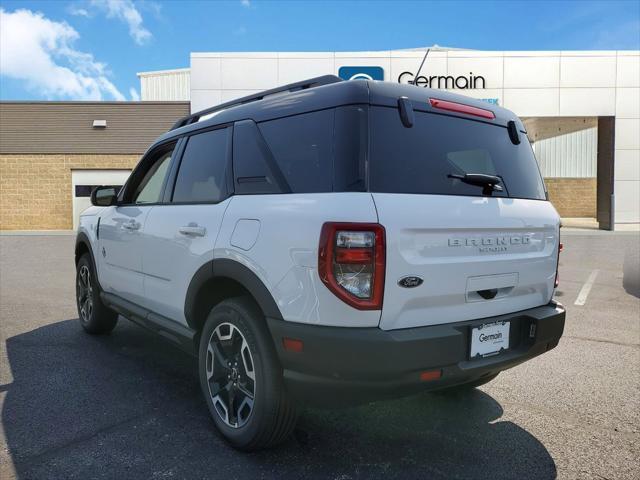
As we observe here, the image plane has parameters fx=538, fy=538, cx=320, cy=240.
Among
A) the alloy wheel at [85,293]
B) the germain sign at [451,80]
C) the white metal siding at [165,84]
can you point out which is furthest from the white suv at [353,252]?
the white metal siding at [165,84]

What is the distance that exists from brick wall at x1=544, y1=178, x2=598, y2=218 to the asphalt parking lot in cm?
2475

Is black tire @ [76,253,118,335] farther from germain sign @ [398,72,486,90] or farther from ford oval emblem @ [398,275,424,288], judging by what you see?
germain sign @ [398,72,486,90]

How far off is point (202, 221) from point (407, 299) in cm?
135

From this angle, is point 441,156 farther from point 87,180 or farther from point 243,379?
point 87,180

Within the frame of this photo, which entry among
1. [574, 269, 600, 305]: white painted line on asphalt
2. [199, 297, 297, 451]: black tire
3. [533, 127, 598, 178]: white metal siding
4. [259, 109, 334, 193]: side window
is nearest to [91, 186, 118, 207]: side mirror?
[199, 297, 297, 451]: black tire

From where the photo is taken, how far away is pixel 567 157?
29141 millimetres

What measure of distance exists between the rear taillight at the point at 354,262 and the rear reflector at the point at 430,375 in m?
0.38

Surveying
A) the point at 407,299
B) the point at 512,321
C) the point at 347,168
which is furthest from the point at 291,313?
the point at 512,321

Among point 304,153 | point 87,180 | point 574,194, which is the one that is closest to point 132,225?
point 304,153

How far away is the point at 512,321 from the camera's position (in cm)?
280

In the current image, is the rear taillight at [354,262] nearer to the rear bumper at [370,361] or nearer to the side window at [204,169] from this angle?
the rear bumper at [370,361]

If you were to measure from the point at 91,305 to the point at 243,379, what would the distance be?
2.90 meters

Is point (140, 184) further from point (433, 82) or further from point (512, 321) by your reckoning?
point (433, 82)

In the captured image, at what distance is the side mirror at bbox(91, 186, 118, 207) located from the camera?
4.57 metres
